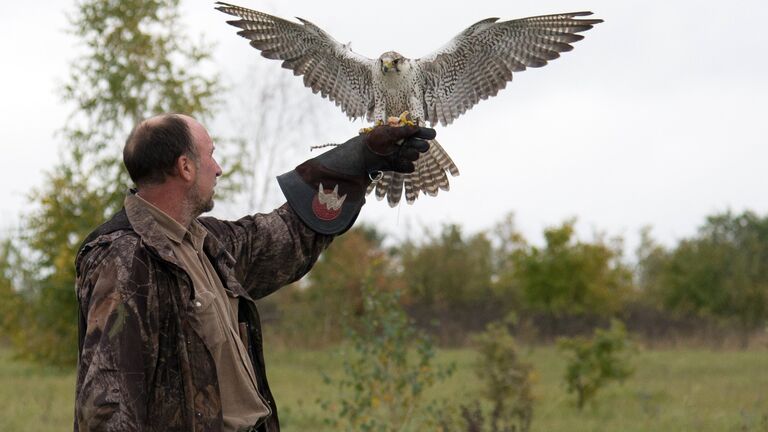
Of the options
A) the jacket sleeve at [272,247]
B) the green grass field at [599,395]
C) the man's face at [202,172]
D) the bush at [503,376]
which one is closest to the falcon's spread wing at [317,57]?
the jacket sleeve at [272,247]

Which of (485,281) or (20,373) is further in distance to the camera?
(485,281)

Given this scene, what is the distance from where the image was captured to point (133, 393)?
293 cm

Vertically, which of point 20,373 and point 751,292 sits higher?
point 751,292

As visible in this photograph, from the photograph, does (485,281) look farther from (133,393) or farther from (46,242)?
(133,393)

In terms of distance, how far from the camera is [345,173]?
3.95 metres

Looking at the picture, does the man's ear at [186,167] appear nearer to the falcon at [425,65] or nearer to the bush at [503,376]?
the falcon at [425,65]

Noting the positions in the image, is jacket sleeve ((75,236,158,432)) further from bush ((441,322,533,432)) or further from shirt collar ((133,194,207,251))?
bush ((441,322,533,432))

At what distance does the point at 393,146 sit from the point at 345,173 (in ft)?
0.68

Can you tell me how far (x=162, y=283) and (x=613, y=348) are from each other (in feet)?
32.5

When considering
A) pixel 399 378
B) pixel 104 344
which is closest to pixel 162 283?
pixel 104 344

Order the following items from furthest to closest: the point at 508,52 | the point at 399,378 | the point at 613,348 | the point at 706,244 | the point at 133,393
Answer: the point at 706,244 < the point at 613,348 < the point at 399,378 < the point at 508,52 < the point at 133,393

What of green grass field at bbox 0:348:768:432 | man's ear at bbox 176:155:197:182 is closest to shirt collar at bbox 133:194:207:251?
man's ear at bbox 176:155:197:182

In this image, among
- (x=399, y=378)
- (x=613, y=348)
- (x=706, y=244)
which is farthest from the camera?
(x=706, y=244)

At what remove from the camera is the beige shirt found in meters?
3.13
